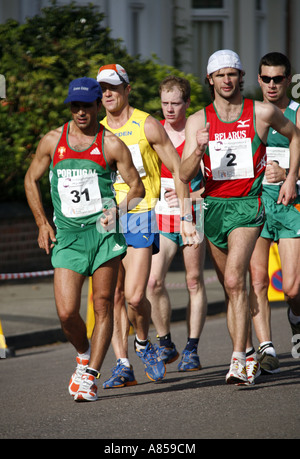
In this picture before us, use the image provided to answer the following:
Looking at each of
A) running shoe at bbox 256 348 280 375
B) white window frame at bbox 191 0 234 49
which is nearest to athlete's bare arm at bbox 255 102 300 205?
running shoe at bbox 256 348 280 375

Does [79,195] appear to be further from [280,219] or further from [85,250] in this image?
[280,219]

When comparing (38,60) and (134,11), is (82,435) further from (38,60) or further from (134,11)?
(134,11)

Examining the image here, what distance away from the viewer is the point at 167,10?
65.8 feet

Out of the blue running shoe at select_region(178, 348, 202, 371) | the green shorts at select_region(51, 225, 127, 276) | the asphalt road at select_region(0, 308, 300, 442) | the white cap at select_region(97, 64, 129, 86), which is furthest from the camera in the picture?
the blue running shoe at select_region(178, 348, 202, 371)

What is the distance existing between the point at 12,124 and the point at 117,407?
898cm

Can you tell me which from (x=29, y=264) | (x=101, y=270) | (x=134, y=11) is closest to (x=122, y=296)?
(x=101, y=270)

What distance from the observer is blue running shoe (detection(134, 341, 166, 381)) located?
7.55 m

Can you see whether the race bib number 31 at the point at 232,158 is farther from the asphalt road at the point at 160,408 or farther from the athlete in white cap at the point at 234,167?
the asphalt road at the point at 160,408

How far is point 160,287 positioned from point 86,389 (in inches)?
69.8

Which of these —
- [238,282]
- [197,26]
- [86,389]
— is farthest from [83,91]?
[197,26]

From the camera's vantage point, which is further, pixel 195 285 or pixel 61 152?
pixel 195 285

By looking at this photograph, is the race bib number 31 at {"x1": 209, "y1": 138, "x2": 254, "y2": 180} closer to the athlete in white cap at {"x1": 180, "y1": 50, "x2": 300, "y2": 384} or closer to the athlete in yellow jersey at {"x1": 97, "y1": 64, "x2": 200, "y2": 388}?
the athlete in white cap at {"x1": 180, "y1": 50, "x2": 300, "y2": 384}

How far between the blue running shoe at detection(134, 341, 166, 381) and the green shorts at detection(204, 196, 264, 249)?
1.05 meters

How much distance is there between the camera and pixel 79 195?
6754mm
